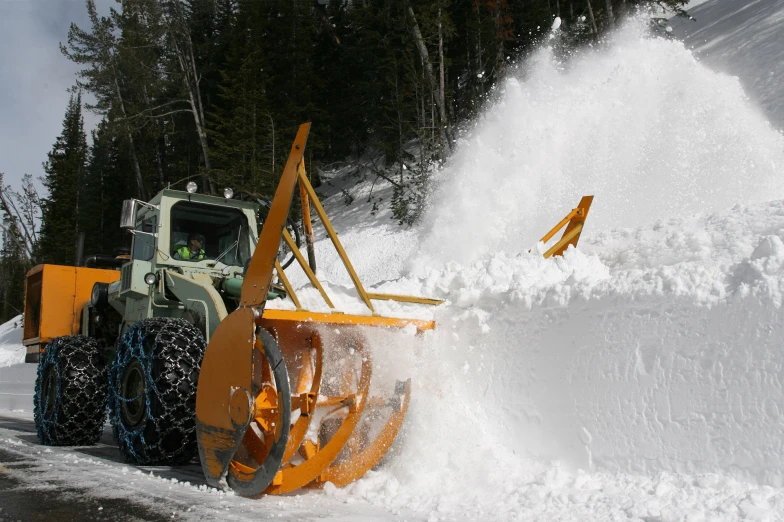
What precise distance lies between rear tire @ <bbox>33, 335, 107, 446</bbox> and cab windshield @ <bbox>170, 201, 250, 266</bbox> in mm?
1420

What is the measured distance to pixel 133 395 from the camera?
4.78m

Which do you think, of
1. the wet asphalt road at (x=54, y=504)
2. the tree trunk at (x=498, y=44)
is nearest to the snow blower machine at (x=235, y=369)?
the wet asphalt road at (x=54, y=504)

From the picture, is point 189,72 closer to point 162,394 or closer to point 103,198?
point 103,198

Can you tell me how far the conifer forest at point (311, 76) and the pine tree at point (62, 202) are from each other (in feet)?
29.4

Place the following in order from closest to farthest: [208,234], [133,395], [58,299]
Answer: [133,395], [208,234], [58,299]

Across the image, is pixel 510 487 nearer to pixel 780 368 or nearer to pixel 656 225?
pixel 780 368

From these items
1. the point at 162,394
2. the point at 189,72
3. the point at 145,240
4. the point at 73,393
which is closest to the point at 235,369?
the point at 162,394

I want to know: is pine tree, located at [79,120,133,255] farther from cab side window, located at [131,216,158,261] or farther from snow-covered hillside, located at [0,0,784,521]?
snow-covered hillside, located at [0,0,784,521]

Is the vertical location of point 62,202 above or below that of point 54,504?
above

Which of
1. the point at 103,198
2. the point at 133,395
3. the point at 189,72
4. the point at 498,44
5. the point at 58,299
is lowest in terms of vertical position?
the point at 133,395

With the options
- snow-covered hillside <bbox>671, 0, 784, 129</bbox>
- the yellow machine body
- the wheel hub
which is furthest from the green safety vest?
snow-covered hillside <bbox>671, 0, 784, 129</bbox>

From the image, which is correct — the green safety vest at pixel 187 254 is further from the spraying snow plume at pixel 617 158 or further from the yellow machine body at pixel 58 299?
the spraying snow plume at pixel 617 158

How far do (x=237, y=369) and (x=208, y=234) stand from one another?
2586 mm

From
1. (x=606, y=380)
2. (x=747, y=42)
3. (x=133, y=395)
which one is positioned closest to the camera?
(x=606, y=380)
